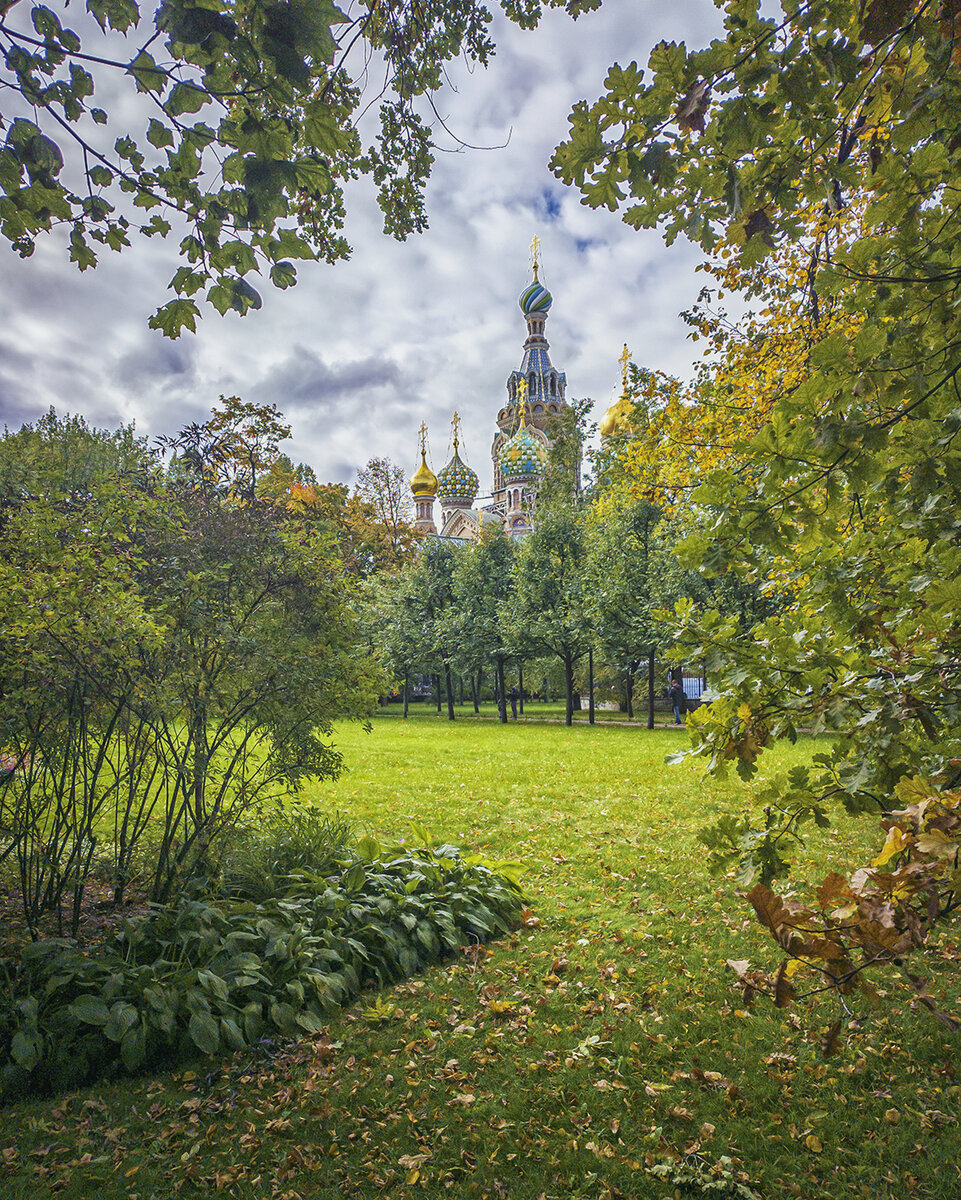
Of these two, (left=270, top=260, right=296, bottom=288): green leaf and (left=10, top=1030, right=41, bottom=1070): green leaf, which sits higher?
(left=270, top=260, right=296, bottom=288): green leaf

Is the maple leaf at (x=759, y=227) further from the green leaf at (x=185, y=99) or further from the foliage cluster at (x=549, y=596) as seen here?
the foliage cluster at (x=549, y=596)

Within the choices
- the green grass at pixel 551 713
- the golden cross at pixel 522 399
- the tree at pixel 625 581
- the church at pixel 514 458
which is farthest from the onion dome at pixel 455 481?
the tree at pixel 625 581

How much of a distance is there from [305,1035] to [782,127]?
5.26m

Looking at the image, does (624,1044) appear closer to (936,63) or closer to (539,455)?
(936,63)

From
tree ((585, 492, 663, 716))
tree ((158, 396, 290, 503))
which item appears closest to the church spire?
tree ((585, 492, 663, 716))

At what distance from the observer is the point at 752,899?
1.53 meters

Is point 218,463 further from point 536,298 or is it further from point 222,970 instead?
point 536,298

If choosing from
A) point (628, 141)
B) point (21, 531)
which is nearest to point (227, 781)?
point (21, 531)

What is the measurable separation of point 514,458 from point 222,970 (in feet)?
168

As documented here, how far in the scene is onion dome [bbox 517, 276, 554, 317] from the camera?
64.6 metres

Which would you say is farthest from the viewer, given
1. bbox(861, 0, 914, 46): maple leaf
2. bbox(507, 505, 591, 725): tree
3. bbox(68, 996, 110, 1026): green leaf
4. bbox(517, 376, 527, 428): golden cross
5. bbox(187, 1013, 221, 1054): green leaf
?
bbox(517, 376, 527, 428): golden cross

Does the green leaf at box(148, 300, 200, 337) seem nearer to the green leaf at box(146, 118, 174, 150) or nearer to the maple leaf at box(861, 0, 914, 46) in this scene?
the green leaf at box(146, 118, 174, 150)

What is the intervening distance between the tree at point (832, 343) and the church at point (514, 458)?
4435 cm

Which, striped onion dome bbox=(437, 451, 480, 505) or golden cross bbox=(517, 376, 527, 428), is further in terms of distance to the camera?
golden cross bbox=(517, 376, 527, 428)
